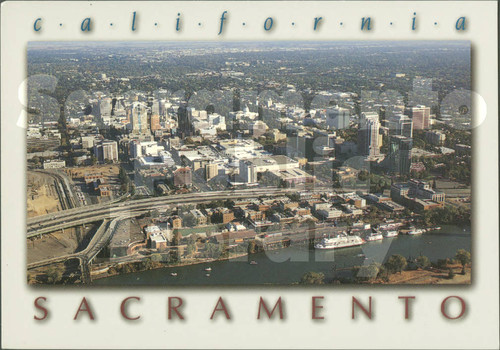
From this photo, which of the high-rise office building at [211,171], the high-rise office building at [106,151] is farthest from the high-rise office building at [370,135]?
the high-rise office building at [106,151]

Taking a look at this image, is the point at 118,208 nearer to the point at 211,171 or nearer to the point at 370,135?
the point at 211,171

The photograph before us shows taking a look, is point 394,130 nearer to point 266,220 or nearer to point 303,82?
point 303,82

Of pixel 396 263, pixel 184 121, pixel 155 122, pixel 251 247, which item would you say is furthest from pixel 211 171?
pixel 396 263

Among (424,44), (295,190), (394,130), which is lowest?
(295,190)

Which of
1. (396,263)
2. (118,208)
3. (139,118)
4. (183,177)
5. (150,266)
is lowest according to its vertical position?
(150,266)

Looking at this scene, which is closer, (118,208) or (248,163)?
(118,208)

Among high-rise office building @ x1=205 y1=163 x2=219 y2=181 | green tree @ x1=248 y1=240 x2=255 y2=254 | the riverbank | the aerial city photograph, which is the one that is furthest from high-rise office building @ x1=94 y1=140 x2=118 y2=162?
green tree @ x1=248 y1=240 x2=255 y2=254
